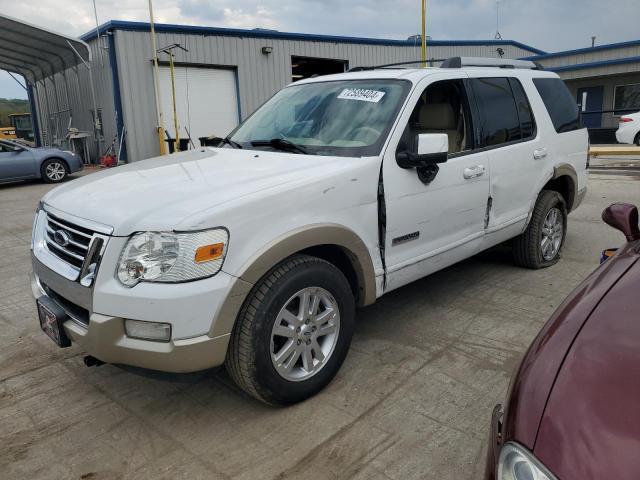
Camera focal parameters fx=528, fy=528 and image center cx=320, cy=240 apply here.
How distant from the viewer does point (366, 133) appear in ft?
11.1

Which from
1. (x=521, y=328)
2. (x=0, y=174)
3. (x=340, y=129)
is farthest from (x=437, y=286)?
(x=0, y=174)

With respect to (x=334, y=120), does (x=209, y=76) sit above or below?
above

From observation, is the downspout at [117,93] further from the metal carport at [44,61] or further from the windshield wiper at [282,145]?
the windshield wiper at [282,145]

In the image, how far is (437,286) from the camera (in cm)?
468

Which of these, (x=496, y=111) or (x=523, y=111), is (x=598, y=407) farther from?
(x=523, y=111)

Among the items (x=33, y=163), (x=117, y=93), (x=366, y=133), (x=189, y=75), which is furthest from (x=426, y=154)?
(x=189, y=75)

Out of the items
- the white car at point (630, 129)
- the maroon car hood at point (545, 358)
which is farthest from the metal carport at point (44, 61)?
the white car at point (630, 129)

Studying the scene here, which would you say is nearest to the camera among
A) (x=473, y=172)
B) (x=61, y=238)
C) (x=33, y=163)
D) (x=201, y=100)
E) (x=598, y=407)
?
(x=598, y=407)

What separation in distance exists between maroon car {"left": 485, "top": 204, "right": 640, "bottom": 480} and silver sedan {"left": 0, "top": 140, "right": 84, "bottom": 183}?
13.7 m

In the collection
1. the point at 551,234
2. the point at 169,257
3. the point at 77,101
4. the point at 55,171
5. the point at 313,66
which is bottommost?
the point at 551,234

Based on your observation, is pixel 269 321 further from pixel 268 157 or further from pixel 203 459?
pixel 268 157

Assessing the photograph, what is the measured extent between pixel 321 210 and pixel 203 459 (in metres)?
1.37

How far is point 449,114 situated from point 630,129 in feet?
53.6

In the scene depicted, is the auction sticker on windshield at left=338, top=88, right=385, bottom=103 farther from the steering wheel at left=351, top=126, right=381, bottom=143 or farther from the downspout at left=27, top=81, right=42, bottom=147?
the downspout at left=27, top=81, right=42, bottom=147
